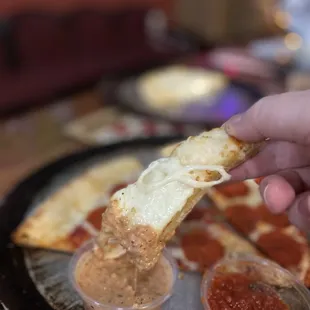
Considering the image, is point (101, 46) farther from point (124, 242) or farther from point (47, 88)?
point (124, 242)

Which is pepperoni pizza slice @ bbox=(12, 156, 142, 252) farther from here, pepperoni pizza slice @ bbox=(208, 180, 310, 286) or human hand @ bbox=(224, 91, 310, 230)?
human hand @ bbox=(224, 91, 310, 230)

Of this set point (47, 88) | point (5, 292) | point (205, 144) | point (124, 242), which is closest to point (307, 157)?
point (205, 144)

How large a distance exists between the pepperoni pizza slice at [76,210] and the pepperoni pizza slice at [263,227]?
0.43m

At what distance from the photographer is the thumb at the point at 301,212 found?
1.37m

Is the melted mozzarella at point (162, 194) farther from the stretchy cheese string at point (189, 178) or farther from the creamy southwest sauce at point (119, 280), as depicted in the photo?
the creamy southwest sauce at point (119, 280)

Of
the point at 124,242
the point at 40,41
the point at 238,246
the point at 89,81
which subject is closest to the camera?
the point at 124,242

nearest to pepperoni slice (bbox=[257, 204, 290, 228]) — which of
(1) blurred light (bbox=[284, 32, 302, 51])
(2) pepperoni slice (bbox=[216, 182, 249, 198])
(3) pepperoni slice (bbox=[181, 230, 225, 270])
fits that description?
(2) pepperoni slice (bbox=[216, 182, 249, 198])

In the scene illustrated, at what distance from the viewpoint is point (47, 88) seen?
4203 millimetres

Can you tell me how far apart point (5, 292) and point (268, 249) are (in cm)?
89

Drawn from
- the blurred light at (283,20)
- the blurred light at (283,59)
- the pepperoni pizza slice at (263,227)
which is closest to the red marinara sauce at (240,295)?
the pepperoni pizza slice at (263,227)

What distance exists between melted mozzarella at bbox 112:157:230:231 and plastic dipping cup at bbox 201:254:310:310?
0.30 m

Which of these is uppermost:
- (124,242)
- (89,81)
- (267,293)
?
(124,242)

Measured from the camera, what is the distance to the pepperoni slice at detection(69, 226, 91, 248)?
1673 millimetres

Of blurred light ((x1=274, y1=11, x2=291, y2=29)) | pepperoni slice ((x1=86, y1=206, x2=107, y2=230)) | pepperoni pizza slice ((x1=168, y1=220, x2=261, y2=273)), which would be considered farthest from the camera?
blurred light ((x1=274, y1=11, x2=291, y2=29))
